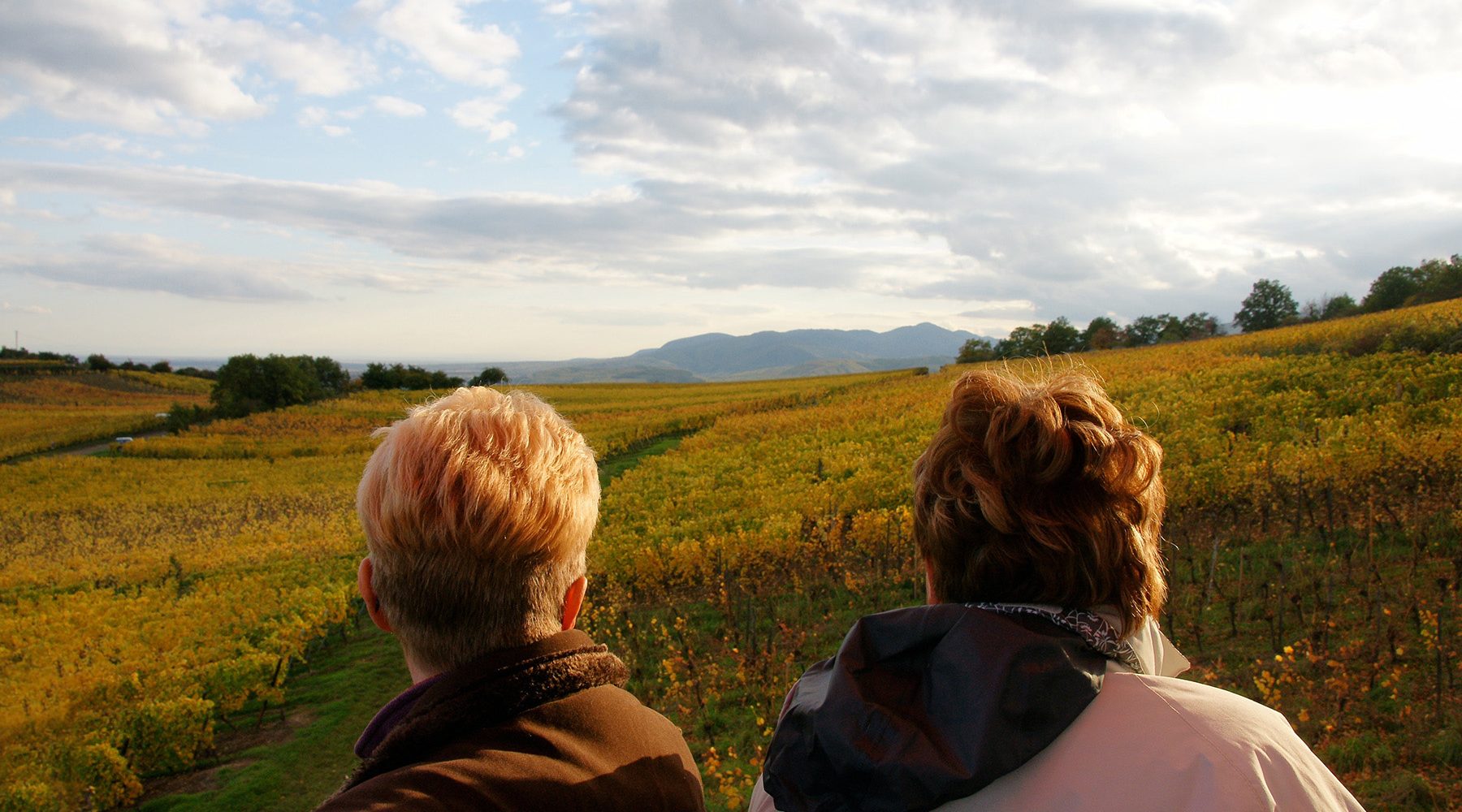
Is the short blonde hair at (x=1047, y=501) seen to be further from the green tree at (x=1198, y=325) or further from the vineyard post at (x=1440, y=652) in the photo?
the green tree at (x=1198, y=325)

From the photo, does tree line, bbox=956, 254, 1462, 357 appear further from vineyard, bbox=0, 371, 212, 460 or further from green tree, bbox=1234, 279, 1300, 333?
vineyard, bbox=0, 371, 212, 460

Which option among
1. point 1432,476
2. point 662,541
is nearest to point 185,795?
point 662,541

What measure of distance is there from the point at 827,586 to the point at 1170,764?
7.91m

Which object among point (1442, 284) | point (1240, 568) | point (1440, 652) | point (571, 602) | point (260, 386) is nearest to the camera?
point (571, 602)

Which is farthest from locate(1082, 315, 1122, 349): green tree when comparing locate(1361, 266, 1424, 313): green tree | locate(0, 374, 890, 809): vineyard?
locate(0, 374, 890, 809): vineyard

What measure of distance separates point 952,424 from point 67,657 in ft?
41.6

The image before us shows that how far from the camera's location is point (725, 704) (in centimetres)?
677

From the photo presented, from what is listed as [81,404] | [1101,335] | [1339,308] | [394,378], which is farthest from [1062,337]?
[81,404]

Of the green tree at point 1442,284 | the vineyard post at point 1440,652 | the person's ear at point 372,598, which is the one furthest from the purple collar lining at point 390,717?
the green tree at point 1442,284

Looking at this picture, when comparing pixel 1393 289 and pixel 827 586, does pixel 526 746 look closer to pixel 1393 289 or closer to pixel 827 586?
pixel 827 586

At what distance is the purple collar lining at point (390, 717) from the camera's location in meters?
1.60

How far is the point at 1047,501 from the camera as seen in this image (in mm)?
1551

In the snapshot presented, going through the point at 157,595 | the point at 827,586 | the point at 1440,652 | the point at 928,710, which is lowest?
the point at 157,595

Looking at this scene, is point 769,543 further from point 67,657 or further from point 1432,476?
point 67,657
